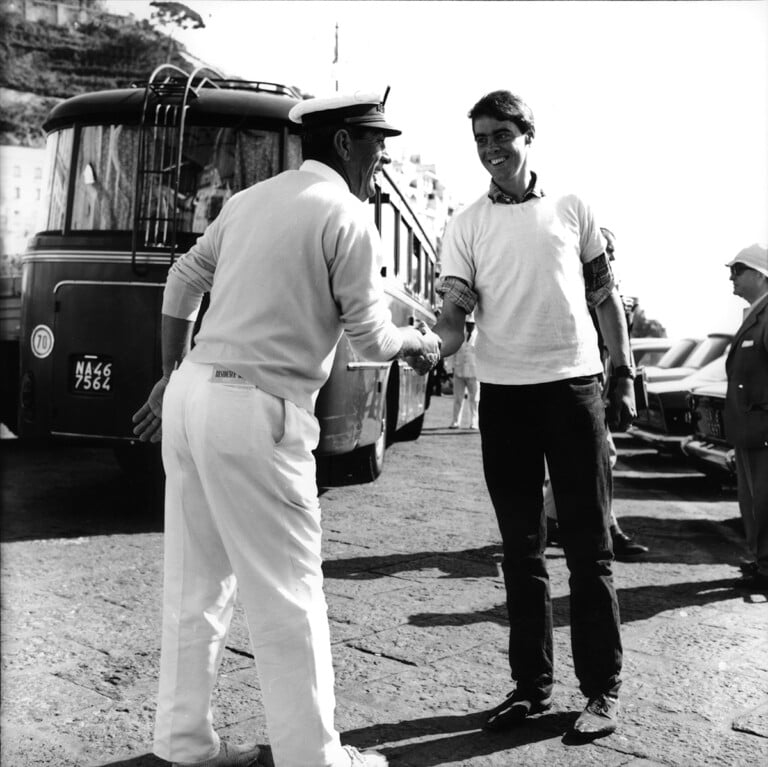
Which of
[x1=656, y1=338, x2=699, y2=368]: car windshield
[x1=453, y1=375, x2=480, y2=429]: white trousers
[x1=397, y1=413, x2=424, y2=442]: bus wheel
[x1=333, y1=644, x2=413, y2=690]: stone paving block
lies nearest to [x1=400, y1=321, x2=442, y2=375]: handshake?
[x1=333, y1=644, x2=413, y2=690]: stone paving block

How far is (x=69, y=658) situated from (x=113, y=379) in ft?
11.6

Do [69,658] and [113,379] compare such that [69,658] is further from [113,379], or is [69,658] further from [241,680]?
[113,379]

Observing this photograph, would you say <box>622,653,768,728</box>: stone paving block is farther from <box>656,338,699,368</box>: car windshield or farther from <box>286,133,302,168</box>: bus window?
<box>656,338,699,368</box>: car windshield

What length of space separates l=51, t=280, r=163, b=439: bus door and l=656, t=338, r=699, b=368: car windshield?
9.37m

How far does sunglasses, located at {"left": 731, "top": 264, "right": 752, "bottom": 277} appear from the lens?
6.25m

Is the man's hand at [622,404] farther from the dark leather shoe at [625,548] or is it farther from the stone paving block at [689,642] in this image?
the dark leather shoe at [625,548]

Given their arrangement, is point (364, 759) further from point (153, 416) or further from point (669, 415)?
point (669, 415)

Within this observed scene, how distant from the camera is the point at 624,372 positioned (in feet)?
13.1

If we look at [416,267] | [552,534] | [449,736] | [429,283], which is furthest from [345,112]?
[429,283]

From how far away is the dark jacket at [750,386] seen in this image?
6.11m

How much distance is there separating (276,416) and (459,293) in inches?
49.5

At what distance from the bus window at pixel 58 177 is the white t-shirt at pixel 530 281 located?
5215 mm

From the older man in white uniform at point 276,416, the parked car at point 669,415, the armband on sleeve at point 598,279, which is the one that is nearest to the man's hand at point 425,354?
the older man in white uniform at point 276,416

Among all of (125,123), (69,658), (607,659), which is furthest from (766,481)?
(125,123)
